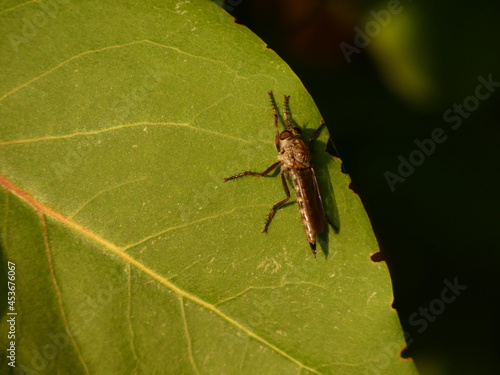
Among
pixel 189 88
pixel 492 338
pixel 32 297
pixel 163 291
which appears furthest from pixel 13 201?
pixel 492 338

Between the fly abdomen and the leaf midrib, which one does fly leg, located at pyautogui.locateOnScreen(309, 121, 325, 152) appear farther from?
the leaf midrib

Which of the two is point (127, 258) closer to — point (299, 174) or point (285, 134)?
point (285, 134)

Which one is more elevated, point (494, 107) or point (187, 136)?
point (494, 107)

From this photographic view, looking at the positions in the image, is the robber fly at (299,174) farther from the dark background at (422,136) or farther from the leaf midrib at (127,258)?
the leaf midrib at (127,258)

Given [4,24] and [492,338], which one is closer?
[4,24]

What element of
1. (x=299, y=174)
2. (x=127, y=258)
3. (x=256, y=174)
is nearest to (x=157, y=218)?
(x=127, y=258)

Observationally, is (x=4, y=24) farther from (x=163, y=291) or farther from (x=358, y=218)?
(x=358, y=218)

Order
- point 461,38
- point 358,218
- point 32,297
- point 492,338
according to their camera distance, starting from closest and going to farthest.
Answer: point 32,297 < point 358,218 < point 461,38 < point 492,338
